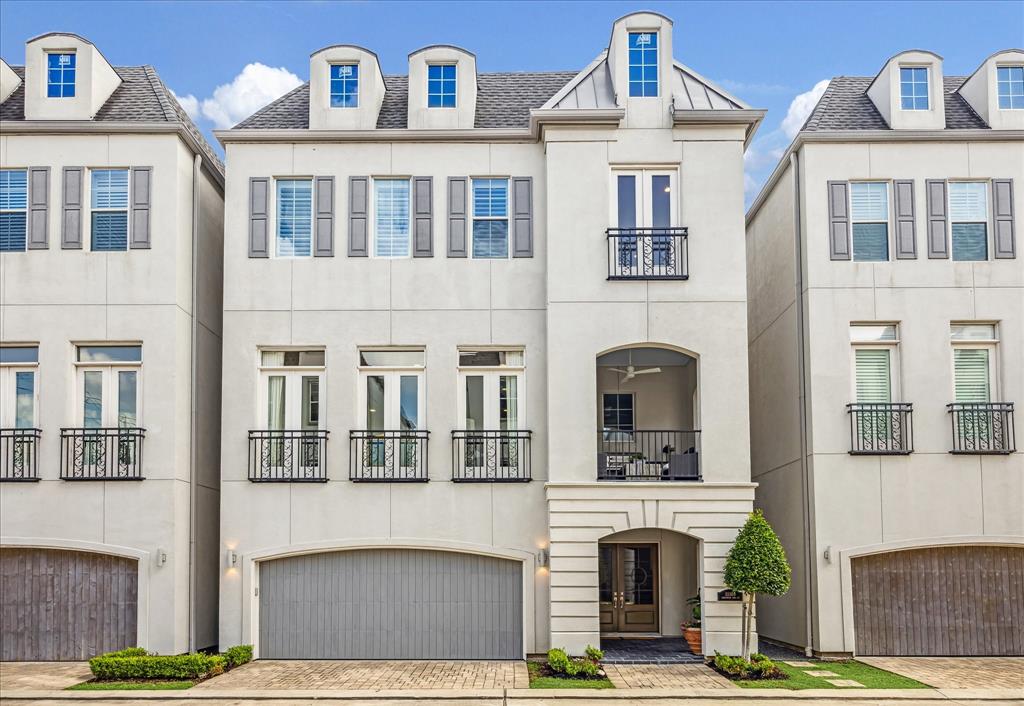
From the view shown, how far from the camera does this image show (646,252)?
1641 cm

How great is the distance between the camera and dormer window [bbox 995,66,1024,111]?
55.9 ft

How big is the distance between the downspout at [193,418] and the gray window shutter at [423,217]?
3.81 meters

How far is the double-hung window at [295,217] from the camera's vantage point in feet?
55.5

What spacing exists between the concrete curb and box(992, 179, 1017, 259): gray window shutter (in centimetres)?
733

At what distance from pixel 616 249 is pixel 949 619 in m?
8.23

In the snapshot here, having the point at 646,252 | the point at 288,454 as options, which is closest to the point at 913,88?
the point at 646,252

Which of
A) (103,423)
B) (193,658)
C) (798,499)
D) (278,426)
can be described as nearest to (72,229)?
(103,423)

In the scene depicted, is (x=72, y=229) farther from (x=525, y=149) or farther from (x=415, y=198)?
(x=525, y=149)

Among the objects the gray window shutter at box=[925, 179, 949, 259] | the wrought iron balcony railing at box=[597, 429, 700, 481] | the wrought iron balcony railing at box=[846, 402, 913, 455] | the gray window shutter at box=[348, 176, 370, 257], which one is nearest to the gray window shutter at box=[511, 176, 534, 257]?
the gray window shutter at box=[348, 176, 370, 257]

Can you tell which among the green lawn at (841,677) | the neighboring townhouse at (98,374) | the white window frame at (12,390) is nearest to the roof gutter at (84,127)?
the neighboring townhouse at (98,374)

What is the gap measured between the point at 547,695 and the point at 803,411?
22.4 ft

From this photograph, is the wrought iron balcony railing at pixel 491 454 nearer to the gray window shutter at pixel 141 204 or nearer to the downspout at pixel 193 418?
the downspout at pixel 193 418

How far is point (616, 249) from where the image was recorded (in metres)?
16.4

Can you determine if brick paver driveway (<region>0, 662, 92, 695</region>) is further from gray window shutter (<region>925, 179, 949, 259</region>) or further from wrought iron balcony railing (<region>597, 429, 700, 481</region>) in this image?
gray window shutter (<region>925, 179, 949, 259</region>)
